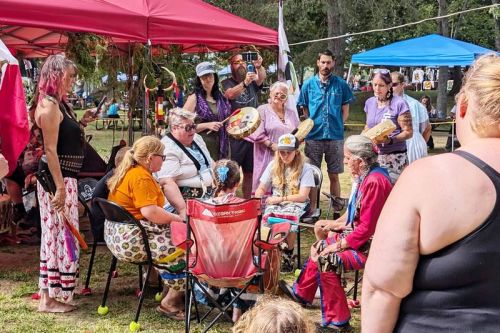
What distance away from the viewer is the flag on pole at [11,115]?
3.96 metres

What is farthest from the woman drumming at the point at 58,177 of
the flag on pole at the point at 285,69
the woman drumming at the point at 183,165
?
the flag on pole at the point at 285,69

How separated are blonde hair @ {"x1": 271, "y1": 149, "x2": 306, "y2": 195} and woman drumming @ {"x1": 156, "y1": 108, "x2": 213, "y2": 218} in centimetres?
60

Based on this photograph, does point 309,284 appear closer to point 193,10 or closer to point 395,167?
point 395,167

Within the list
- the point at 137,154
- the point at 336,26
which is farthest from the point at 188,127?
the point at 336,26

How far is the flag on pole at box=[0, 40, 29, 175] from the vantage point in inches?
156

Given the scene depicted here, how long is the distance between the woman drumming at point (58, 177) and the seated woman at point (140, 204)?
1.26ft

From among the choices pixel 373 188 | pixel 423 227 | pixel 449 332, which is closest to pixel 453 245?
pixel 423 227

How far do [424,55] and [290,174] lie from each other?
8.25 metres

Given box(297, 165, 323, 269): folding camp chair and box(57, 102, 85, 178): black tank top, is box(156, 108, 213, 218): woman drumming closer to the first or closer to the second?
box(57, 102, 85, 178): black tank top

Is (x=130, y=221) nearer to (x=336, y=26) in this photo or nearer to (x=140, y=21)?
(x=140, y=21)

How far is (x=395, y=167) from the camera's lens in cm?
598

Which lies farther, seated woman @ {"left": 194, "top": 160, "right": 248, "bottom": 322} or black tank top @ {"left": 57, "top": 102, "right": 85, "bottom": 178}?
black tank top @ {"left": 57, "top": 102, "right": 85, "bottom": 178}

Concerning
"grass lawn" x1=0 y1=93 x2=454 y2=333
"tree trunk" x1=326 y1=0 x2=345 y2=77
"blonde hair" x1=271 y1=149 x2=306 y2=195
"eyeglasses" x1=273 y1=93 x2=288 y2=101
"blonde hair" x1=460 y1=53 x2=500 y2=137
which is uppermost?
"tree trunk" x1=326 y1=0 x2=345 y2=77

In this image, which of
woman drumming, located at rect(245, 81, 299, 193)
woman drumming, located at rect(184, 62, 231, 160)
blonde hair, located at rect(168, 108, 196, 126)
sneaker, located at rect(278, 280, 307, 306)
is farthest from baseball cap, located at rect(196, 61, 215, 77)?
sneaker, located at rect(278, 280, 307, 306)
